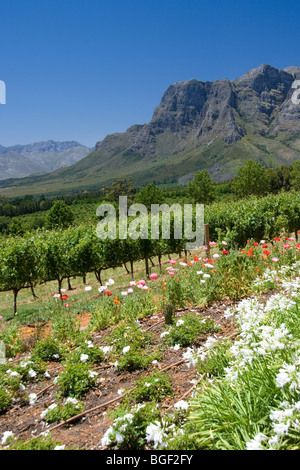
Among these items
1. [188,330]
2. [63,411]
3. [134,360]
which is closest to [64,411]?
[63,411]

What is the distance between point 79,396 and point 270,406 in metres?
2.08

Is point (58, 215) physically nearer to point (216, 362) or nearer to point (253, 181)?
point (253, 181)

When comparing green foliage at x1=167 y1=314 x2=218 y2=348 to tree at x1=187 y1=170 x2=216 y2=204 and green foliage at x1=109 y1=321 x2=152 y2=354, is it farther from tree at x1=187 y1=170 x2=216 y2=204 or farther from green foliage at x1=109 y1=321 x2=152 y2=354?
tree at x1=187 y1=170 x2=216 y2=204

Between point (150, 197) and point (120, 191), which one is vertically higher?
point (120, 191)

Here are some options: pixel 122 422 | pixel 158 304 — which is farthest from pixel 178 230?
pixel 122 422

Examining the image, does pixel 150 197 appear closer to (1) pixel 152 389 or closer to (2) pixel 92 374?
(2) pixel 92 374

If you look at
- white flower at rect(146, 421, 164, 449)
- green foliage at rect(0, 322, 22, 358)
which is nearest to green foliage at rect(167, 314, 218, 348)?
white flower at rect(146, 421, 164, 449)

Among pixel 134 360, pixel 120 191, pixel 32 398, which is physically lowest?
pixel 32 398

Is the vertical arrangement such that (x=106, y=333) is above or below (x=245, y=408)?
below

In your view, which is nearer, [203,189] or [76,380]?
[76,380]

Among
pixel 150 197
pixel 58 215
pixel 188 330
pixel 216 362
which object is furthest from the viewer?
pixel 150 197

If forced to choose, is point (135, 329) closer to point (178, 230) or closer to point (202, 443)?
point (202, 443)

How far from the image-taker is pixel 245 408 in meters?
2.31

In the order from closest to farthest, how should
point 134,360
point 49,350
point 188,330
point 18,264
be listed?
point 134,360 → point 188,330 → point 49,350 → point 18,264
